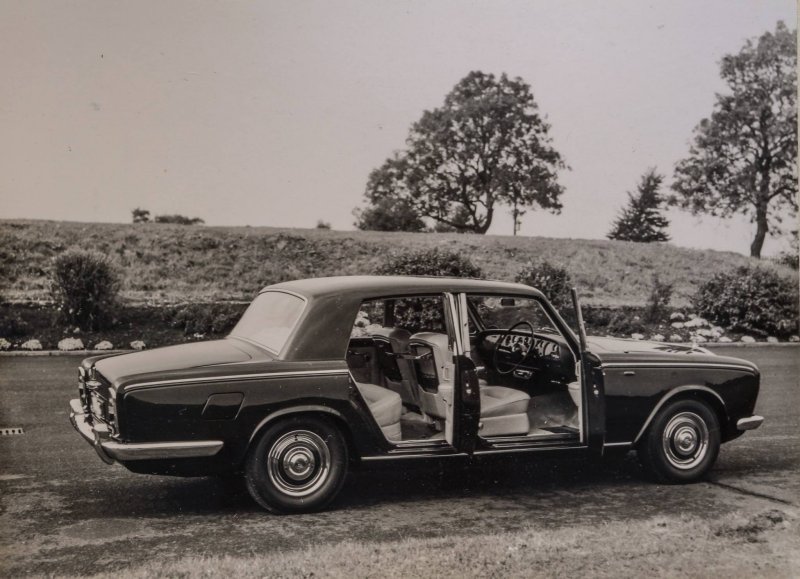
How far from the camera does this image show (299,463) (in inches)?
182

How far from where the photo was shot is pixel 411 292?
16.6ft

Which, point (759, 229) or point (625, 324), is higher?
point (759, 229)

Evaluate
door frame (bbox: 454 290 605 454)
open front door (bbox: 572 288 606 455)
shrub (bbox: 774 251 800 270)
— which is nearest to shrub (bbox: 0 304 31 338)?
door frame (bbox: 454 290 605 454)

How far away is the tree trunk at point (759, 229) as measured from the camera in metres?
14.8

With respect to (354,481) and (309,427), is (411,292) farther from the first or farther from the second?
(354,481)

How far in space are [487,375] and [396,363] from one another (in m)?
0.87

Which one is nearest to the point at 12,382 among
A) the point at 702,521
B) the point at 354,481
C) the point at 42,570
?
the point at 354,481

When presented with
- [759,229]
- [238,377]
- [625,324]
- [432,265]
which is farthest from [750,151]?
[238,377]

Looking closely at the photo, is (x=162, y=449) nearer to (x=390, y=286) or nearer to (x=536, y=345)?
(x=390, y=286)

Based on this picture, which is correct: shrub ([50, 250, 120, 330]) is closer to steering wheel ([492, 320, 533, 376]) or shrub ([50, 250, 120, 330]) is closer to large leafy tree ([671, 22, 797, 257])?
steering wheel ([492, 320, 533, 376])

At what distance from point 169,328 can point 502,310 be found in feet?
27.8

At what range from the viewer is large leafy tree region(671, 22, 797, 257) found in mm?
12859

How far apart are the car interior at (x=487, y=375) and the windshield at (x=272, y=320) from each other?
522mm

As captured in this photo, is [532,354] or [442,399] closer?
[442,399]
